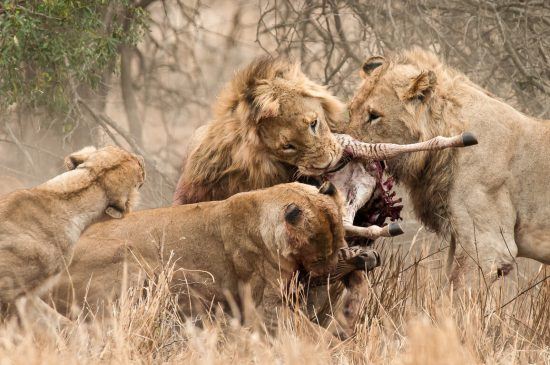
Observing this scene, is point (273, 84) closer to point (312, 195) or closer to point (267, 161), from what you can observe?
point (267, 161)

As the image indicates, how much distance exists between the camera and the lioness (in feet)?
15.8

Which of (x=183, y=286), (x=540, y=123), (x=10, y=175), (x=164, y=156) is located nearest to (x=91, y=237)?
(x=183, y=286)

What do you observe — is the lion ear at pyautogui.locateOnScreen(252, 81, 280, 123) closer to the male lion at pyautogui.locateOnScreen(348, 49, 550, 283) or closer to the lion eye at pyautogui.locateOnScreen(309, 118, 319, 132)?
the lion eye at pyautogui.locateOnScreen(309, 118, 319, 132)

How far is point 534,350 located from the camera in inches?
188

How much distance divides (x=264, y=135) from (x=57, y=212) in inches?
40.1

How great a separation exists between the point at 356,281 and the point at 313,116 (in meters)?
0.78

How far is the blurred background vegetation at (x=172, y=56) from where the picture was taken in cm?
929

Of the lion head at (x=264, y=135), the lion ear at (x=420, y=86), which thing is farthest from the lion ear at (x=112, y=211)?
the lion ear at (x=420, y=86)

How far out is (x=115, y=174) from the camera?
17.1 ft

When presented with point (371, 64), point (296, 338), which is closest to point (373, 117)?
point (371, 64)

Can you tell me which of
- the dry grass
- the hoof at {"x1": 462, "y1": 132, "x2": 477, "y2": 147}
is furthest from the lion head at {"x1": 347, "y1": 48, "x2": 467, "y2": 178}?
the dry grass

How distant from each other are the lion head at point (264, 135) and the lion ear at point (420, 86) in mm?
350

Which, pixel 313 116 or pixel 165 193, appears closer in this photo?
pixel 313 116

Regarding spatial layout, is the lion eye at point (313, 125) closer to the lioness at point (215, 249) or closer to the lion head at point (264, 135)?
the lion head at point (264, 135)
